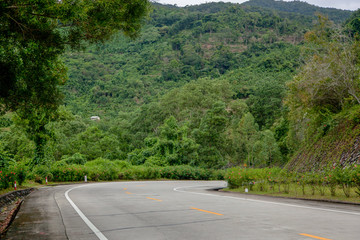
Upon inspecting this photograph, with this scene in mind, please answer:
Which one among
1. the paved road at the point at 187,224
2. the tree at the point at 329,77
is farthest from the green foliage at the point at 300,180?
the tree at the point at 329,77

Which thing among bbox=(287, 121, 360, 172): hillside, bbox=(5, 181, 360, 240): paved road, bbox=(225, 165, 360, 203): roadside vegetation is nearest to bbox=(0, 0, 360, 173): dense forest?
bbox=(287, 121, 360, 172): hillside

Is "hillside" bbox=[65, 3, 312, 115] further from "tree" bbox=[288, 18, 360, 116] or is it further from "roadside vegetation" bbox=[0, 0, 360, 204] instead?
"tree" bbox=[288, 18, 360, 116]

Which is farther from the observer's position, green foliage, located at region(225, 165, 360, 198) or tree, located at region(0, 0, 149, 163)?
green foliage, located at region(225, 165, 360, 198)

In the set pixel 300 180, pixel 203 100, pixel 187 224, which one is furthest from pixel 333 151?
pixel 203 100

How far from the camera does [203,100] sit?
74062 millimetres

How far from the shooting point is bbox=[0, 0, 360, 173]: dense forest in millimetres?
24703

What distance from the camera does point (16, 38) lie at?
420 inches

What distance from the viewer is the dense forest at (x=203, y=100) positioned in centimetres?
2470

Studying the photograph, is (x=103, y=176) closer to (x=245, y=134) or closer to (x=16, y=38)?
(x=16, y=38)

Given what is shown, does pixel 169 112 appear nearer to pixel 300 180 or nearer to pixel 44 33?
pixel 300 180

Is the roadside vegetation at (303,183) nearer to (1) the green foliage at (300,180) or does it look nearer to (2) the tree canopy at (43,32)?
(1) the green foliage at (300,180)

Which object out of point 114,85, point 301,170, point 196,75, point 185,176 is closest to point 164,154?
point 185,176

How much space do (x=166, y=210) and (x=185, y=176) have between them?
35.5 m

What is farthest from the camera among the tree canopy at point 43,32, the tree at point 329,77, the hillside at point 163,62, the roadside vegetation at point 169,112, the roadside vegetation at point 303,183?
the hillside at point 163,62
